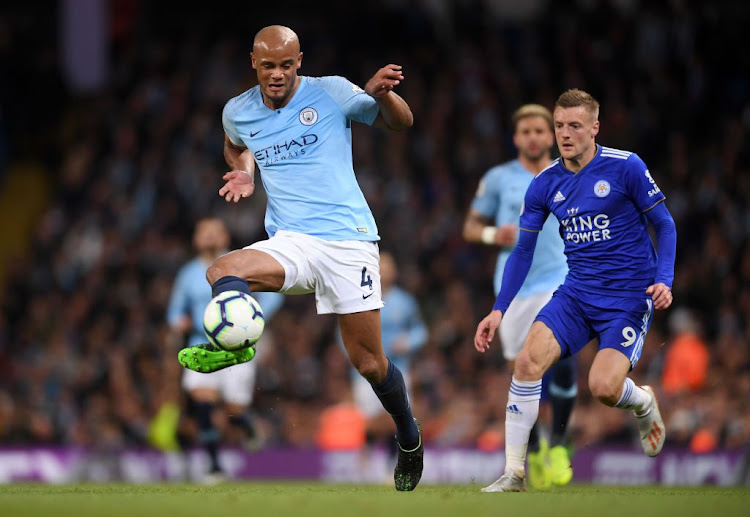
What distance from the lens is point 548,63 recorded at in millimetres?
17688

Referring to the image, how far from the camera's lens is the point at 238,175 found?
7148 mm

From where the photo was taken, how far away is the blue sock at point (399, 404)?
7492mm

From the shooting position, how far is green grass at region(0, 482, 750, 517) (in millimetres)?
5578

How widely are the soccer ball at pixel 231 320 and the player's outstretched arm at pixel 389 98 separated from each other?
1455 millimetres

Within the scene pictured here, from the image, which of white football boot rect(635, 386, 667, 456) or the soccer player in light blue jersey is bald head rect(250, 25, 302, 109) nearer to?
white football boot rect(635, 386, 667, 456)

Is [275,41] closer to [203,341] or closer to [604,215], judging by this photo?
[604,215]

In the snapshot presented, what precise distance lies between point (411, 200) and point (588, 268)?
369 inches

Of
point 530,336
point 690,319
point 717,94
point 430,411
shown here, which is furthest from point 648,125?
point 530,336

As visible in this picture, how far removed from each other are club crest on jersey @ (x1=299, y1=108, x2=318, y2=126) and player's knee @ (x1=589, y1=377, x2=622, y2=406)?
2.31 meters

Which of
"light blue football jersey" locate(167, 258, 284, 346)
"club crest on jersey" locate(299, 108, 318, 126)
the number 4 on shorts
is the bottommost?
"light blue football jersey" locate(167, 258, 284, 346)

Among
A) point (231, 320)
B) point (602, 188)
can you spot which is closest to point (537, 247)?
point (602, 188)

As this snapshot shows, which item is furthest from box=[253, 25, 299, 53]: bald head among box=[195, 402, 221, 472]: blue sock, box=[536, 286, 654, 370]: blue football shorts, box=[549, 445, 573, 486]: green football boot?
box=[195, 402, 221, 472]: blue sock

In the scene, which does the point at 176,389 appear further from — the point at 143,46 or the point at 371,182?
the point at 143,46

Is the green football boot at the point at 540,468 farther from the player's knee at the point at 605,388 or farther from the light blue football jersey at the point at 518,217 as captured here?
the player's knee at the point at 605,388
